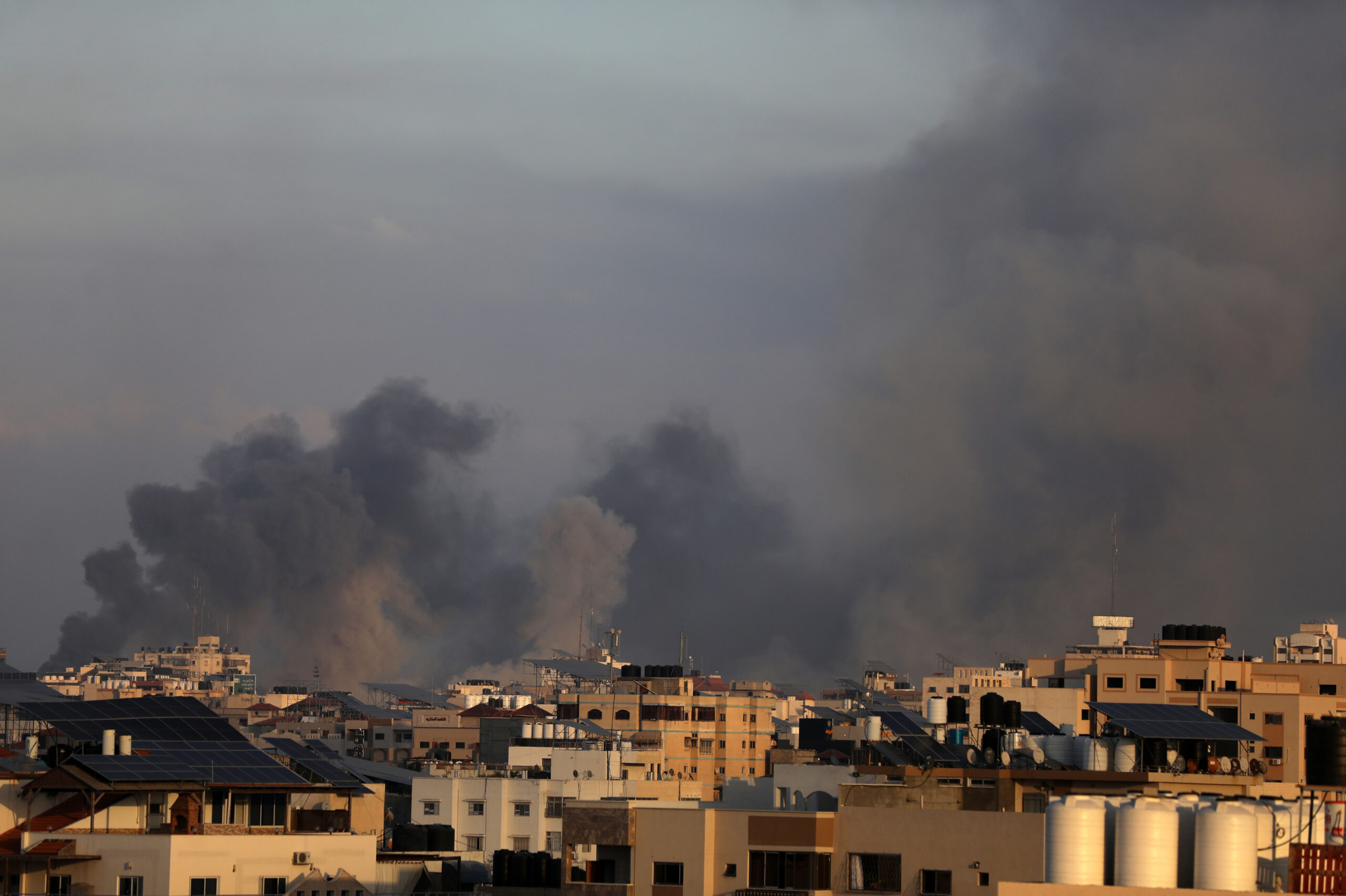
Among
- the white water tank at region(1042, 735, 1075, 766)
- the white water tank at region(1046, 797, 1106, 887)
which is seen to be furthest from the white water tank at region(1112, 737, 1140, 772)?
the white water tank at region(1046, 797, 1106, 887)

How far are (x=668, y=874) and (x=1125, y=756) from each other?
1007 cm

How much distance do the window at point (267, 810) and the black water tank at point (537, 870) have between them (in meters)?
5.86

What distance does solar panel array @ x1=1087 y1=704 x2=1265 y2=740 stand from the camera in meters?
41.3

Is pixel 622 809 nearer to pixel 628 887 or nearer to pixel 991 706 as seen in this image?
pixel 628 887

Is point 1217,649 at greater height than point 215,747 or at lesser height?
greater

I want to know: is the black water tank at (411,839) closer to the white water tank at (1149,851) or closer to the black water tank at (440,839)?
the black water tank at (440,839)

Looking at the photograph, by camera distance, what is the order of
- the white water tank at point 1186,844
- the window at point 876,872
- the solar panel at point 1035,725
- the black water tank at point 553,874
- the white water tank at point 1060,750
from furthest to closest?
the solar panel at point 1035,725 < the black water tank at point 553,874 < the white water tank at point 1060,750 < the window at point 876,872 < the white water tank at point 1186,844

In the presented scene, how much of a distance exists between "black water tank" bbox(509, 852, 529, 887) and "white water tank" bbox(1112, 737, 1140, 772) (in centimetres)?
1410

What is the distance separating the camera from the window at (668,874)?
36812 millimetres

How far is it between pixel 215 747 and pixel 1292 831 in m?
29.6

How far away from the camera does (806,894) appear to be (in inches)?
1373

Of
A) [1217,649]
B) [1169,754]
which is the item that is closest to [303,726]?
[1217,649]

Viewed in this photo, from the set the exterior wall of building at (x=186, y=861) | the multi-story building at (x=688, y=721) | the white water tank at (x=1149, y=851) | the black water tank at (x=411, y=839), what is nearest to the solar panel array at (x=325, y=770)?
the black water tank at (x=411, y=839)

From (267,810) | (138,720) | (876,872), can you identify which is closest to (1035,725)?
(876,872)
